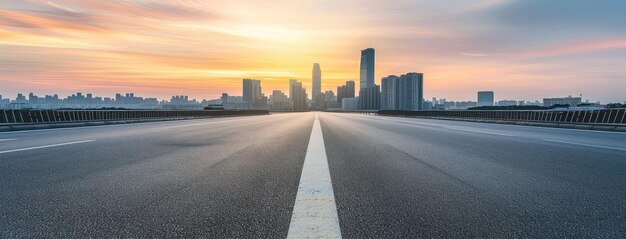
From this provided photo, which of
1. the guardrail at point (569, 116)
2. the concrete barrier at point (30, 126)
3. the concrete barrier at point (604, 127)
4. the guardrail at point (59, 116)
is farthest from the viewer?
the guardrail at point (569, 116)

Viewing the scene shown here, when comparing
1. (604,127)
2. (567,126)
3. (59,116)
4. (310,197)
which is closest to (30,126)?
(59,116)

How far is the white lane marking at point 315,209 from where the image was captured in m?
2.76

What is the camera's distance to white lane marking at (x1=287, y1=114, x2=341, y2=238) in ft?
9.07

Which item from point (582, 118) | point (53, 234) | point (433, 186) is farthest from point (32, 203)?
point (582, 118)

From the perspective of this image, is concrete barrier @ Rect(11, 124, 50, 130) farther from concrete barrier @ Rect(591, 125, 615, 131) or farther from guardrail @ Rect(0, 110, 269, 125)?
concrete barrier @ Rect(591, 125, 615, 131)

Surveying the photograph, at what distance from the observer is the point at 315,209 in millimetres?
3383

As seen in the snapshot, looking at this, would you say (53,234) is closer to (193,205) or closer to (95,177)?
(193,205)

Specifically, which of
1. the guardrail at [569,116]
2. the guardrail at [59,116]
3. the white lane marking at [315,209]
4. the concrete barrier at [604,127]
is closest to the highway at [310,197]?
the white lane marking at [315,209]

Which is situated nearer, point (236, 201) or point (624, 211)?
point (624, 211)

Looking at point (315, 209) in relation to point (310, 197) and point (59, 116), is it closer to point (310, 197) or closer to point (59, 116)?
point (310, 197)

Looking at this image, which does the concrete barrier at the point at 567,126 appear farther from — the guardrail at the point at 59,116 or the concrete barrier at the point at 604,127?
the guardrail at the point at 59,116

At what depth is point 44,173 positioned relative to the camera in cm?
521

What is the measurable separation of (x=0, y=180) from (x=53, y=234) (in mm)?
2712

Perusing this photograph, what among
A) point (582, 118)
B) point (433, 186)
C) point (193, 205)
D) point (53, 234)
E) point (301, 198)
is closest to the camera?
point (53, 234)
